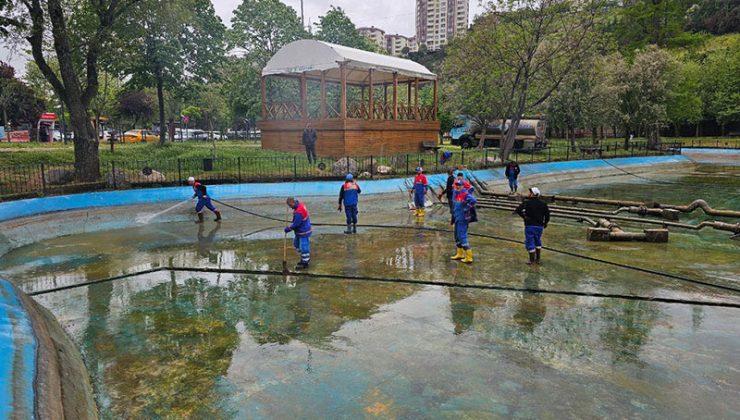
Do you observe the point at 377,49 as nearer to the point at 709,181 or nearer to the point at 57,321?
the point at 709,181

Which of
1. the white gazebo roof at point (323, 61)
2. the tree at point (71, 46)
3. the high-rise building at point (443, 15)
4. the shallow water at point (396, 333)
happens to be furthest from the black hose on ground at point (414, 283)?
the high-rise building at point (443, 15)

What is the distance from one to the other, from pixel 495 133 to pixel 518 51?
12.6 metres

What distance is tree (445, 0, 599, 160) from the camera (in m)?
29.8

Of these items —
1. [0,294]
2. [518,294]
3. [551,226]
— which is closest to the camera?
[0,294]

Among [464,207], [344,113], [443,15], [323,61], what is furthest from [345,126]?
[443,15]

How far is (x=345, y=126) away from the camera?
85.9ft

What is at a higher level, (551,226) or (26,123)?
(26,123)

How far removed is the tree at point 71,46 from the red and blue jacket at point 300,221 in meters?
12.6

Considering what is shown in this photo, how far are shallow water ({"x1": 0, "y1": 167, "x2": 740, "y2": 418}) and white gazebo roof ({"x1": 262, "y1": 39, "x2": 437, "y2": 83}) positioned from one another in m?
16.3

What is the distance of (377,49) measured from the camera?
165 ft

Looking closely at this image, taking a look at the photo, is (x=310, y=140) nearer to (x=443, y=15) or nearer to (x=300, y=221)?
(x=300, y=221)

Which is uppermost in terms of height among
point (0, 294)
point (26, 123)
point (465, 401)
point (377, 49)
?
point (377, 49)

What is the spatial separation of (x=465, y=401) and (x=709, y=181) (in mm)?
31726

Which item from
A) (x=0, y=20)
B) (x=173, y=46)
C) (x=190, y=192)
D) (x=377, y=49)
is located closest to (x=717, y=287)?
(x=190, y=192)
